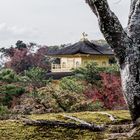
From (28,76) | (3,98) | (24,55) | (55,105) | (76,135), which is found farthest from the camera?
(24,55)

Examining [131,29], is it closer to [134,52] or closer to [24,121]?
[134,52]

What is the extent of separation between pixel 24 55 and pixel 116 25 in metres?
51.8

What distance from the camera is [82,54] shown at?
1438 inches

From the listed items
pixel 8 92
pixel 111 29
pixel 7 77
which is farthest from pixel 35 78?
pixel 111 29

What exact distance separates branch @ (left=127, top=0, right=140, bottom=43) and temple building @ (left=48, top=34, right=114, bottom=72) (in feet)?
101

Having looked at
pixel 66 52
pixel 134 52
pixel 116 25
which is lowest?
pixel 134 52

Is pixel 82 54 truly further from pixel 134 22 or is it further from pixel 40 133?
pixel 40 133

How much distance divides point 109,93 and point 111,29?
15.8 meters

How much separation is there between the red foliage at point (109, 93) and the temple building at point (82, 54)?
14.3 metres

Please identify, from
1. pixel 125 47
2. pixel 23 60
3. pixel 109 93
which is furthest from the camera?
pixel 23 60

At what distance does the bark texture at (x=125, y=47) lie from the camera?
4.20 meters

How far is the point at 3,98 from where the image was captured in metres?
19.6

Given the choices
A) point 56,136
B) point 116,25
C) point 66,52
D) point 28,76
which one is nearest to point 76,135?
point 56,136

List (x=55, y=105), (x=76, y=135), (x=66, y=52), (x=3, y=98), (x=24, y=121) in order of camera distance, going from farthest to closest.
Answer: (x=66, y=52) → (x=3, y=98) → (x=55, y=105) → (x=24, y=121) → (x=76, y=135)
